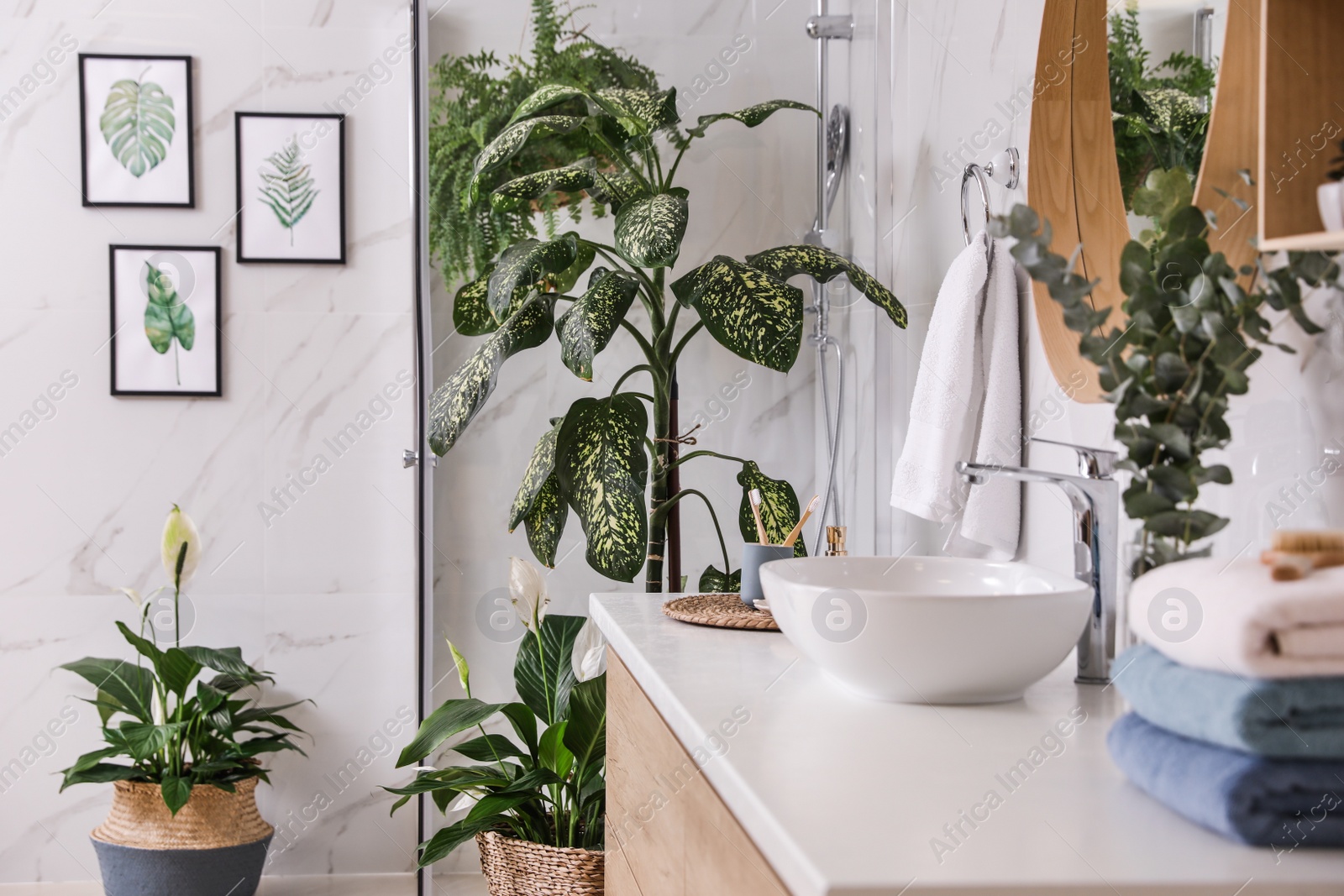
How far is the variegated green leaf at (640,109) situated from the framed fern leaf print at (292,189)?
0.92 meters

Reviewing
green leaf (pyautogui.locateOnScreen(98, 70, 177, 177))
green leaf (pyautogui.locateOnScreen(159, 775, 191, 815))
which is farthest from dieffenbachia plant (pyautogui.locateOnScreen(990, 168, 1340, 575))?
green leaf (pyautogui.locateOnScreen(98, 70, 177, 177))

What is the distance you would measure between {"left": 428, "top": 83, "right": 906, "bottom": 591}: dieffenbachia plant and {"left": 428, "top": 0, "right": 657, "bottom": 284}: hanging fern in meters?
0.08

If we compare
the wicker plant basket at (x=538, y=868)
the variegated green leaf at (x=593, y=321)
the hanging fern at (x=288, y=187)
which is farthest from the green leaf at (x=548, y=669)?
the hanging fern at (x=288, y=187)

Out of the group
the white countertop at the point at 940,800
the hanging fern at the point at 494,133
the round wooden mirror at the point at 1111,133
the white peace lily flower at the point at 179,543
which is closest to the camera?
Answer: the white countertop at the point at 940,800

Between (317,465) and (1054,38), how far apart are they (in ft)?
6.29

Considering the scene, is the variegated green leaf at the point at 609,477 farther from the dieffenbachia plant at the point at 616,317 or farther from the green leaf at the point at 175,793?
the green leaf at the point at 175,793

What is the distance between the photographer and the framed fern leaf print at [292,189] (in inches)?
101

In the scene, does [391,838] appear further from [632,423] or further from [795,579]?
[795,579]

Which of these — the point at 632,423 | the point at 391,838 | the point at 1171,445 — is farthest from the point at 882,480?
the point at 391,838

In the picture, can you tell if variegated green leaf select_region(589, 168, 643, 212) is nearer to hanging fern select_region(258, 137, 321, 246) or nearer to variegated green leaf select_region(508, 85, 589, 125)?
variegated green leaf select_region(508, 85, 589, 125)

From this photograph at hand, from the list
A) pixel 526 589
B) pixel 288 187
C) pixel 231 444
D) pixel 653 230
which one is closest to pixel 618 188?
pixel 653 230

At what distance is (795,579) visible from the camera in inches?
46.5

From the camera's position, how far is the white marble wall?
8.34 feet

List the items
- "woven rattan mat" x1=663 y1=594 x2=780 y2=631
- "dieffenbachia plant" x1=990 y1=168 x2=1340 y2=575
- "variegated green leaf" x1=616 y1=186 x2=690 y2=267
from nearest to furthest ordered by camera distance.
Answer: "dieffenbachia plant" x1=990 y1=168 x2=1340 y2=575
"woven rattan mat" x1=663 y1=594 x2=780 y2=631
"variegated green leaf" x1=616 y1=186 x2=690 y2=267
